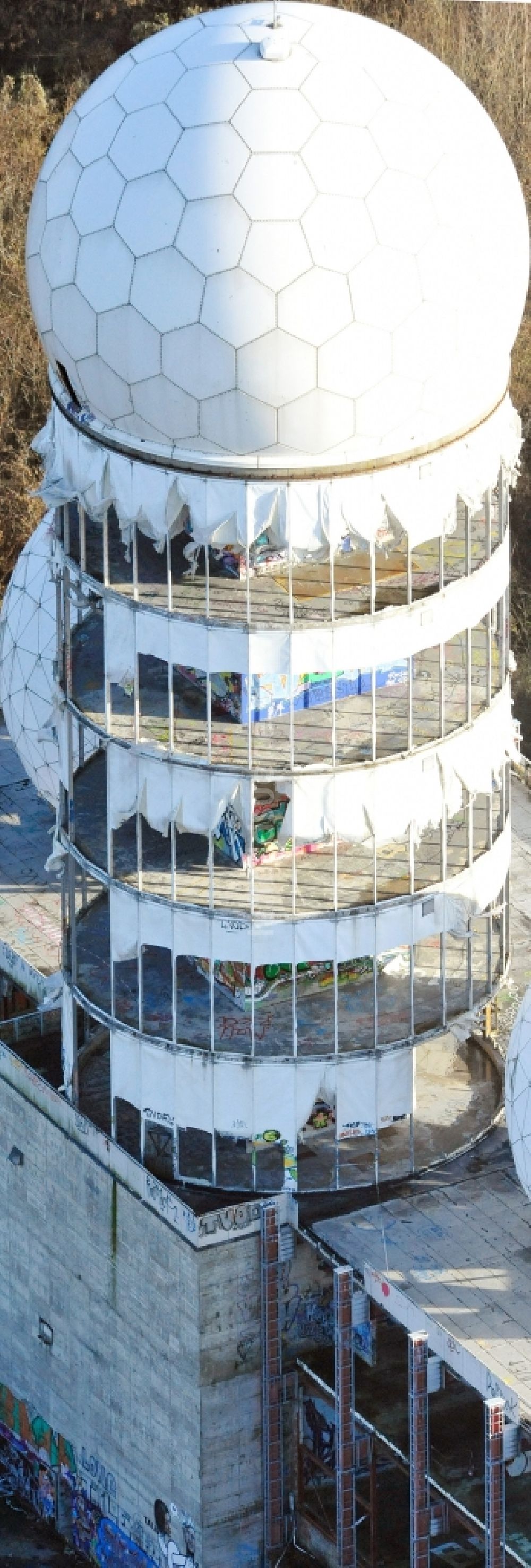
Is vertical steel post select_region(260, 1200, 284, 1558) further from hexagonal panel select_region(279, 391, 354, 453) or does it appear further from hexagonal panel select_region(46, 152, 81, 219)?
hexagonal panel select_region(46, 152, 81, 219)

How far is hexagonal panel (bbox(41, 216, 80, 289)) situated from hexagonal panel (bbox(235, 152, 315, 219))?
364 cm

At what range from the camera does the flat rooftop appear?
77125 millimetres

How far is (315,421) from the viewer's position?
60.5 meters

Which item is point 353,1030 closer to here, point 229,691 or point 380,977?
point 380,977

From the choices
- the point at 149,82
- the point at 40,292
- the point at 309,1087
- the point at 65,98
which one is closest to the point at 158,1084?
the point at 309,1087

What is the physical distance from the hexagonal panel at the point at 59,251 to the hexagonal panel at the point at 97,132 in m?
1.22

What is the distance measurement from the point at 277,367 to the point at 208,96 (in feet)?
16.7

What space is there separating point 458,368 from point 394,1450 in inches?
815

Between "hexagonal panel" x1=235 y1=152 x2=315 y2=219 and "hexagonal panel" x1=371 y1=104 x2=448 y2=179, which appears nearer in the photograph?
"hexagonal panel" x1=235 y1=152 x2=315 y2=219

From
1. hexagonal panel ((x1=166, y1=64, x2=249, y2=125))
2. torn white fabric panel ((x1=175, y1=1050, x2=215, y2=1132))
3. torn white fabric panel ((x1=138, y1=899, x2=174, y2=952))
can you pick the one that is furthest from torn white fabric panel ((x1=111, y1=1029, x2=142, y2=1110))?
hexagonal panel ((x1=166, y1=64, x2=249, y2=125))

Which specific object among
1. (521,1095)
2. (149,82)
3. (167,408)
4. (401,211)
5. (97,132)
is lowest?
(521,1095)

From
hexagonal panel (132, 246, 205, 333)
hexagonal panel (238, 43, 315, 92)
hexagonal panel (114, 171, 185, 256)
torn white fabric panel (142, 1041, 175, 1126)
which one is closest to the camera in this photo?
hexagonal panel (132, 246, 205, 333)

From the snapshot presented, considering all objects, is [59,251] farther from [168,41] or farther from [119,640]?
[119,640]

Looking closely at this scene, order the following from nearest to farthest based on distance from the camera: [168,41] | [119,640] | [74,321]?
[74,321]
[168,41]
[119,640]
